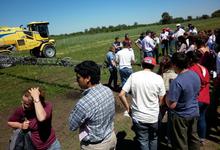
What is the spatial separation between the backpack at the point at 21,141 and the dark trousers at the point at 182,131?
2.28 meters

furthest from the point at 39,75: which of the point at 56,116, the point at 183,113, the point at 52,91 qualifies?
the point at 183,113

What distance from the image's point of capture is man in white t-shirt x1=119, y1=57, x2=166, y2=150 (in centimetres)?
439

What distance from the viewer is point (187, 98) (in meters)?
4.33

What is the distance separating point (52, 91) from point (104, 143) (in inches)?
354

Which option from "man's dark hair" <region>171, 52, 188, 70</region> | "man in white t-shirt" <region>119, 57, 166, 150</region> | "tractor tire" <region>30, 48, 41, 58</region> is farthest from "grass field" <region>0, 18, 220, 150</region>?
"tractor tire" <region>30, 48, 41, 58</region>

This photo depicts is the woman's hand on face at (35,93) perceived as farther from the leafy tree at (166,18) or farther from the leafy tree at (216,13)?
the leafy tree at (166,18)

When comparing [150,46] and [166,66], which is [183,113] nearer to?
[166,66]

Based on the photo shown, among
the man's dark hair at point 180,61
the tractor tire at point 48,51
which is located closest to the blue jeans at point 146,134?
the man's dark hair at point 180,61

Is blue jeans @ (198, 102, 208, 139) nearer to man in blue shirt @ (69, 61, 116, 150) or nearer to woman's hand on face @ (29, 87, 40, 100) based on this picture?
man in blue shirt @ (69, 61, 116, 150)

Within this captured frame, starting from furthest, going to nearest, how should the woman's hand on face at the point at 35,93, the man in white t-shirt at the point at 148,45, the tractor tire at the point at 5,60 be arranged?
the tractor tire at the point at 5,60, the man in white t-shirt at the point at 148,45, the woman's hand on face at the point at 35,93

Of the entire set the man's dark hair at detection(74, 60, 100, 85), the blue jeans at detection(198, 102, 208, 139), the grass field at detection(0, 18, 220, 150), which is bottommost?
the grass field at detection(0, 18, 220, 150)

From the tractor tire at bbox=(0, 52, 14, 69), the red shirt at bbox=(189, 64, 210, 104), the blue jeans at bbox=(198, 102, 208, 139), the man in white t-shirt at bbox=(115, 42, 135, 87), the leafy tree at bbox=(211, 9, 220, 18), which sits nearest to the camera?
the red shirt at bbox=(189, 64, 210, 104)

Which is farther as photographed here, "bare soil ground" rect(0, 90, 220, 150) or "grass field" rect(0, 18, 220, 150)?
"grass field" rect(0, 18, 220, 150)

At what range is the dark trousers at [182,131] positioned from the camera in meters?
4.45
